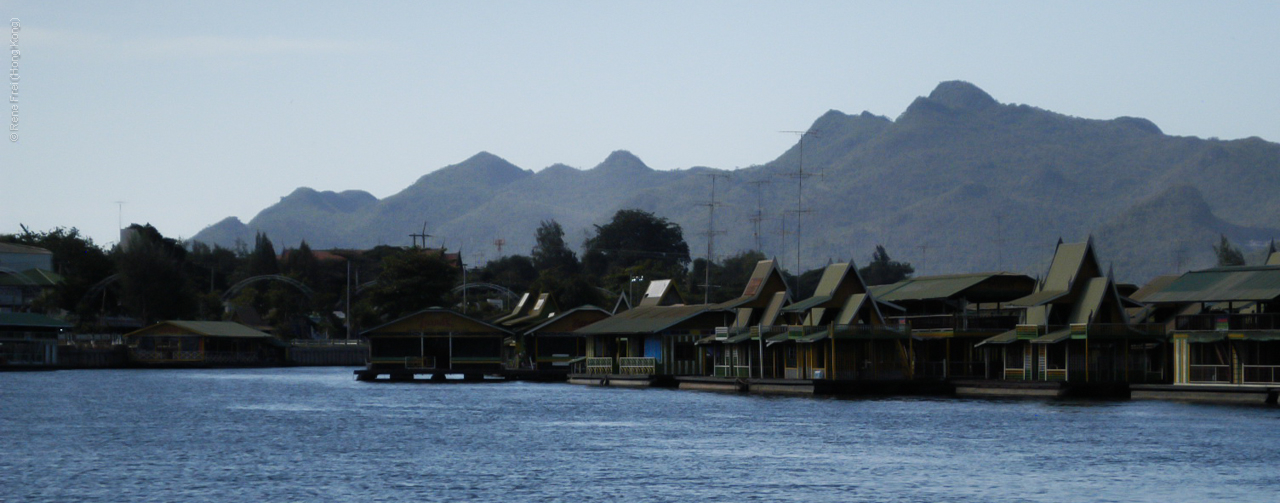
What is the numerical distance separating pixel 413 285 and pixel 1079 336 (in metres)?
96.8

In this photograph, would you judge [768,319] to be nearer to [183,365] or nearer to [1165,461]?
[1165,461]

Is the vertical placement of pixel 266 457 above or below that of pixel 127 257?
below

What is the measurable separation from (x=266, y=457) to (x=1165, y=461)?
87.5 ft

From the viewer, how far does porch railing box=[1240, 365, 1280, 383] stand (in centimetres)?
6225

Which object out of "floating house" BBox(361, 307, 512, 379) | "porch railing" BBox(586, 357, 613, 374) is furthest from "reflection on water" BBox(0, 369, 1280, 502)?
"floating house" BBox(361, 307, 512, 379)

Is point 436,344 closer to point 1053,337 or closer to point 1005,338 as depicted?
point 1005,338

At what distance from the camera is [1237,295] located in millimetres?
63812

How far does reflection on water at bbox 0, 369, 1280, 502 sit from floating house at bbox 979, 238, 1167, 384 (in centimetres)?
279

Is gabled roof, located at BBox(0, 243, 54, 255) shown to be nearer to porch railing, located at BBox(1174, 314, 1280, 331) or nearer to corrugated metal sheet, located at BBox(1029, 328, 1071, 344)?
corrugated metal sheet, located at BBox(1029, 328, 1071, 344)

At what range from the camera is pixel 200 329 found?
5522 inches

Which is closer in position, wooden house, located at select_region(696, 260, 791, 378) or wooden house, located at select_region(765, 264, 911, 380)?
wooden house, located at select_region(765, 264, 911, 380)

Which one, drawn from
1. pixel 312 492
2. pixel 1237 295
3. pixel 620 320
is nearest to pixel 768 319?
pixel 620 320

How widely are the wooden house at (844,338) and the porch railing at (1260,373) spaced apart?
17.4 meters

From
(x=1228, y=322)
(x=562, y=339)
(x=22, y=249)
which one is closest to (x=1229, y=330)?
(x=1228, y=322)
